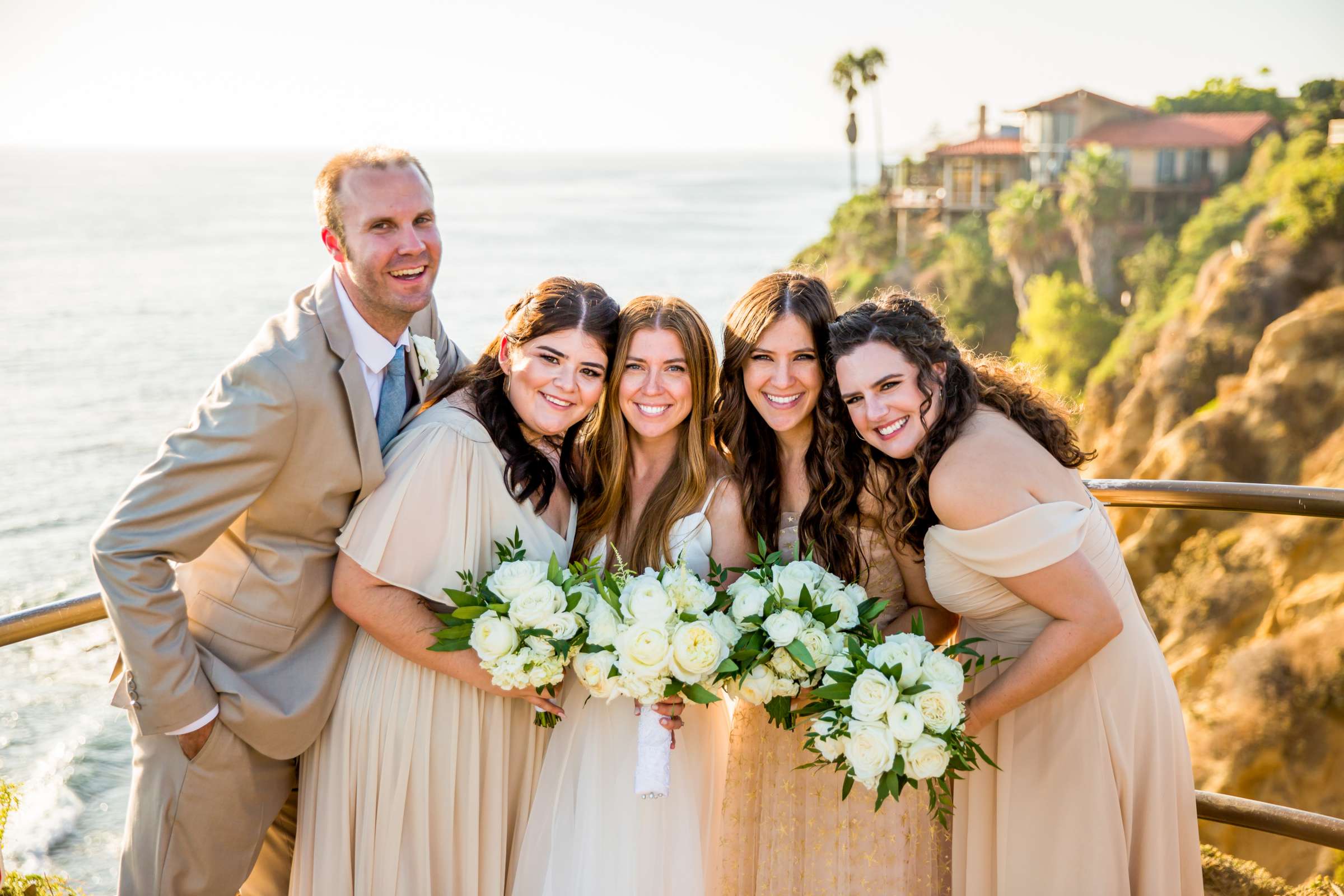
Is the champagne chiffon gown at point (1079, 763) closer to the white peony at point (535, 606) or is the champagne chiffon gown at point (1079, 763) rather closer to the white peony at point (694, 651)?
the white peony at point (694, 651)

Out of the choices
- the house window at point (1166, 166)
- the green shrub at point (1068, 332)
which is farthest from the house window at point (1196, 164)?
the green shrub at point (1068, 332)

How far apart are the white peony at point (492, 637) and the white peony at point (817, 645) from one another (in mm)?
875

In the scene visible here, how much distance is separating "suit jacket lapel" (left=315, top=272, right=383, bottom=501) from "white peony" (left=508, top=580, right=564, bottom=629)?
60cm

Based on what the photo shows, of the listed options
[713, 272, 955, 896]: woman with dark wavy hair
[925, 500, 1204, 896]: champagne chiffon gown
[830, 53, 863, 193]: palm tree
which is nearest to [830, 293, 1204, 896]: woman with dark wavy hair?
[925, 500, 1204, 896]: champagne chiffon gown

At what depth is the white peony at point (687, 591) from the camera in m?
3.22

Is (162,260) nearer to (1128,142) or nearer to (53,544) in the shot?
(53,544)

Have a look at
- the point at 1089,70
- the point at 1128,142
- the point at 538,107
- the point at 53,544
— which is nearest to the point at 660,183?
the point at 538,107

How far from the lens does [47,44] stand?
116875mm

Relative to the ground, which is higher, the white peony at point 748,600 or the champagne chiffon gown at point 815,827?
the white peony at point 748,600

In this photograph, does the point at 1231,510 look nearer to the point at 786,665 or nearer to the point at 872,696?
the point at 872,696

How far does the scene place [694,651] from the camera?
10.0 ft

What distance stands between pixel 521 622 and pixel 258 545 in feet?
2.80

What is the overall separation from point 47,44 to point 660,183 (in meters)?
96.1

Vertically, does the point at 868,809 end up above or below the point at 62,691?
above
